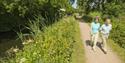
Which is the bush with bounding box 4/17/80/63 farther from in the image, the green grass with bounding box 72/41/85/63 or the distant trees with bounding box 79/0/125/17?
the distant trees with bounding box 79/0/125/17

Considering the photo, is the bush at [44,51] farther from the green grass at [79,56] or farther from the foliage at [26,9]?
the foliage at [26,9]

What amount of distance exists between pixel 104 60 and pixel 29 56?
20.9ft

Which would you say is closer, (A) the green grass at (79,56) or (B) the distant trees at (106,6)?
(A) the green grass at (79,56)

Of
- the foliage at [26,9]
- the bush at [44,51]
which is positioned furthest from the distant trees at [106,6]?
the bush at [44,51]

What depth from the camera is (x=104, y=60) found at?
13.9 m

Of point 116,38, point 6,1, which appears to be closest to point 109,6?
point 6,1

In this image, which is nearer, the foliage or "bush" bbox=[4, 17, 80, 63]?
"bush" bbox=[4, 17, 80, 63]

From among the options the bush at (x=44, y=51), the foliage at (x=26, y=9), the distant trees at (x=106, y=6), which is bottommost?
the distant trees at (x=106, y=6)

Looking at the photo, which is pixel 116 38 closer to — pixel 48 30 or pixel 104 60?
pixel 104 60

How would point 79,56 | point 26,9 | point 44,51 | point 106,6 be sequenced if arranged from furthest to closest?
point 106,6 < point 26,9 < point 79,56 < point 44,51

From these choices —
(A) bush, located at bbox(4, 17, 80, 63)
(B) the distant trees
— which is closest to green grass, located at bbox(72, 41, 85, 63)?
(A) bush, located at bbox(4, 17, 80, 63)

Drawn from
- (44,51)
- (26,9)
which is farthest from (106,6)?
(44,51)

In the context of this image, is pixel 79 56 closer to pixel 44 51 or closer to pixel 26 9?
pixel 44 51

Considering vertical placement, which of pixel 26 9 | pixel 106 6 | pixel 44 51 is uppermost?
pixel 44 51
